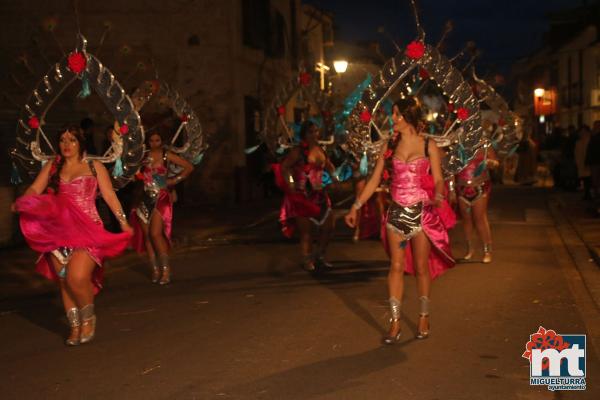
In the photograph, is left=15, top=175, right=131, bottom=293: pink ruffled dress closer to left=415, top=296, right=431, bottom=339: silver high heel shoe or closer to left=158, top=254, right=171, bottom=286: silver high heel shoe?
left=415, top=296, right=431, bottom=339: silver high heel shoe

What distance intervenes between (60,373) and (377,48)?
19.6 feet

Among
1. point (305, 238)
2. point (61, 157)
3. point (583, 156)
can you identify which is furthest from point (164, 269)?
point (583, 156)

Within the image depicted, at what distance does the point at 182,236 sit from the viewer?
629 inches

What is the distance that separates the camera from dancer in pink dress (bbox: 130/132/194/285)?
10.4 m

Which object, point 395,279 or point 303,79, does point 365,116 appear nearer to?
point 395,279

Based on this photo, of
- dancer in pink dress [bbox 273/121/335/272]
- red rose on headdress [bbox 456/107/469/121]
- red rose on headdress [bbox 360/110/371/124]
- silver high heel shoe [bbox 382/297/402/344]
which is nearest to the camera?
silver high heel shoe [bbox 382/297/402/344]

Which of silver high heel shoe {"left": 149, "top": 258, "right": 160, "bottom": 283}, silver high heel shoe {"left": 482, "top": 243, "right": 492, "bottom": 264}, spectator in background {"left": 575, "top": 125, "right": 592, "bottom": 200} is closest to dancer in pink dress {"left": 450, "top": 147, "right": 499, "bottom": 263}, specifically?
silver high heel shoe {"left": 482, "top": 243, "right": 492, "bottom": 264}

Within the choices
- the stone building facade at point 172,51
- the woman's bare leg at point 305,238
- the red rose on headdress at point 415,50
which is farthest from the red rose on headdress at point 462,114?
the stone building facade at point 172,51

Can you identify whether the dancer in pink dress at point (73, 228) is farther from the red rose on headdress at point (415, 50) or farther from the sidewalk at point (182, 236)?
the sidewalk at point (182, 236)

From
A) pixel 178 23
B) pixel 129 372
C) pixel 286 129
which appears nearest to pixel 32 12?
pixel 178 23

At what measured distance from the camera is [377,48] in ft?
35.7

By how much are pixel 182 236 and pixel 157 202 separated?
18.5ft

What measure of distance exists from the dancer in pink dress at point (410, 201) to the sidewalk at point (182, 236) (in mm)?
5025

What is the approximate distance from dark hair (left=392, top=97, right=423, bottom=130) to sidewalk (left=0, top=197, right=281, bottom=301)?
532 centimetres
